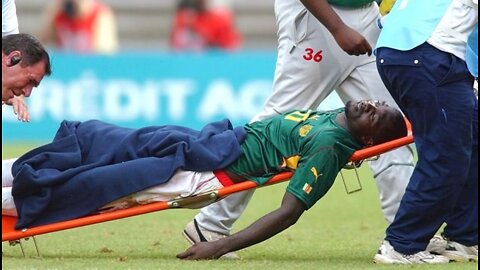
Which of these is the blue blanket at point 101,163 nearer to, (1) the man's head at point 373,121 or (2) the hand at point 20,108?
(2) the hand at point 20,108

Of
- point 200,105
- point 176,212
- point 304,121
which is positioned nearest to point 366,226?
point 176,212

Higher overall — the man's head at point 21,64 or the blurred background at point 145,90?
the man's head at point 21,64

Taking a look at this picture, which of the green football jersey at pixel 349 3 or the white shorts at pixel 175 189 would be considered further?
the green football jersey at pixel 349 3

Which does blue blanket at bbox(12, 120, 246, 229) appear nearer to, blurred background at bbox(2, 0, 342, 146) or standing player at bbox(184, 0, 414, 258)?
standing player at bbox(184, 0, 414, 258)

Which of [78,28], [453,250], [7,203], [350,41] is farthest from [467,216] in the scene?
[78,28]

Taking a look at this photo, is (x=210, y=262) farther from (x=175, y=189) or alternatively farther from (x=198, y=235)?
(x=198, y=235)

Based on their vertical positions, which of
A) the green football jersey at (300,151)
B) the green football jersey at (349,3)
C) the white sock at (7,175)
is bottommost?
the white sock at (7,175)

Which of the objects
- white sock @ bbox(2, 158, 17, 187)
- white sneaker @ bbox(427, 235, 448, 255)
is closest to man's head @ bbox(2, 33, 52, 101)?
white sock @ bbox(2, 158, 17, 187)

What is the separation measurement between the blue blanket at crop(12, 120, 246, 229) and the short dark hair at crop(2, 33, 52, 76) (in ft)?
1.60

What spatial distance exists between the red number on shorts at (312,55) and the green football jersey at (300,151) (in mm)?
617

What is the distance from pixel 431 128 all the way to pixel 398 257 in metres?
0.72

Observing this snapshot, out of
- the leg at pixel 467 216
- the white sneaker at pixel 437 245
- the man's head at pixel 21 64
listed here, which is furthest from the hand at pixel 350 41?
the man's head at pixel 21 64

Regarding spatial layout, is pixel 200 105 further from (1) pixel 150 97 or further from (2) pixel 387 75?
(2) pixel 387 75

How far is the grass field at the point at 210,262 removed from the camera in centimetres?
729
